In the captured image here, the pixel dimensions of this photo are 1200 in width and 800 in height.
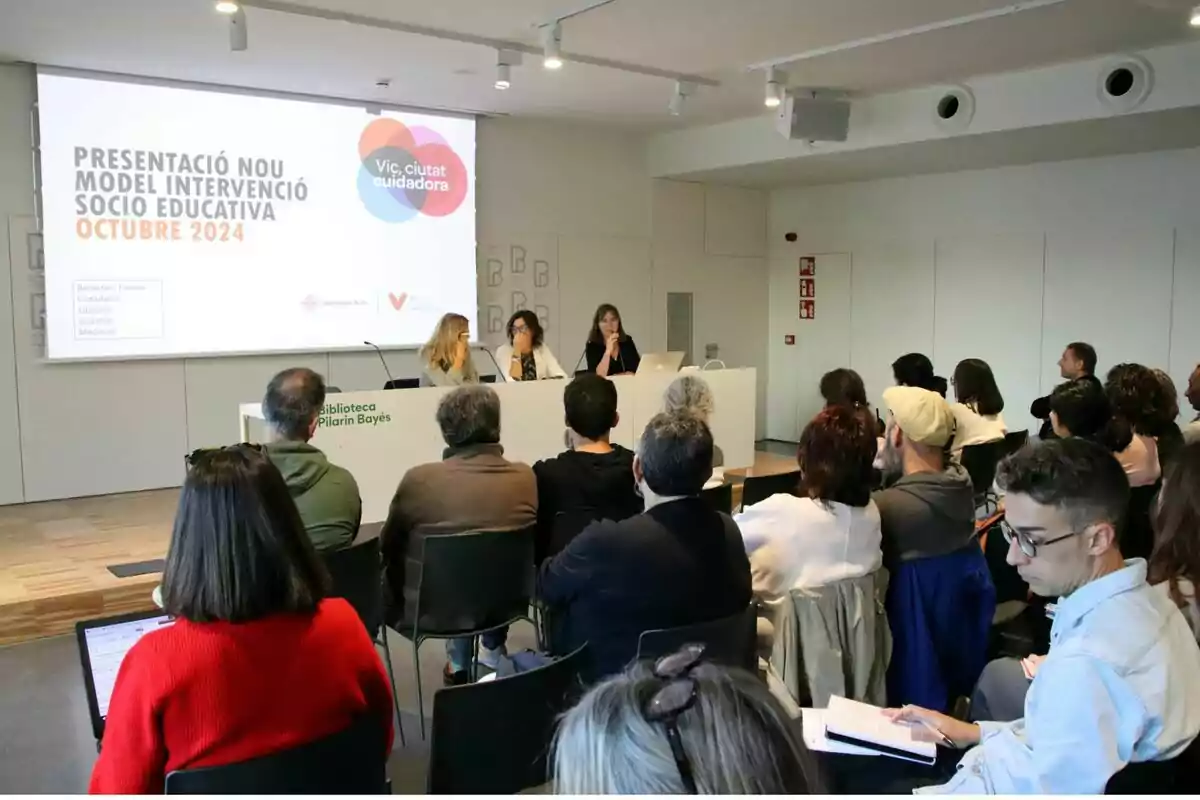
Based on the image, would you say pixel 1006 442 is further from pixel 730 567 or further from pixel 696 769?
pixel 696 769

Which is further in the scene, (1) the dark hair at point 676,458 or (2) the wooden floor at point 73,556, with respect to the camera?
(2) the wooden floor at point 73,556

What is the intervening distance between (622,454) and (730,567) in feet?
3.88

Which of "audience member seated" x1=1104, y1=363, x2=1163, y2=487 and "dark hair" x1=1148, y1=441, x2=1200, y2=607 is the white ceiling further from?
"dark hair" x1=1148, y1=441, x2=1200, y2=607

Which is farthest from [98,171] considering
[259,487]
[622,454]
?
[259,487]

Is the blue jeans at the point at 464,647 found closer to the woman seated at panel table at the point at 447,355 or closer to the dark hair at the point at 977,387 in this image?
the woman seated at panel table at the point at 447,355

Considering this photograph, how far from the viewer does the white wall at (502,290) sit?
239 inches

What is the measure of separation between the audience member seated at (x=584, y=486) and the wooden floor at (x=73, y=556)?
6.87 ft

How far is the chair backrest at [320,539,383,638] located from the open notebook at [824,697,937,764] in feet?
5.11

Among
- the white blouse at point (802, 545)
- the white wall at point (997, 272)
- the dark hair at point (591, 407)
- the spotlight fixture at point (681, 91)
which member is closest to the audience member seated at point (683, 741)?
the white blouse at point (802, 545)

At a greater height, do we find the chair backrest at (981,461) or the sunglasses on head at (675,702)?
the sunglasses on head at (675,702)

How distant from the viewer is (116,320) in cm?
632

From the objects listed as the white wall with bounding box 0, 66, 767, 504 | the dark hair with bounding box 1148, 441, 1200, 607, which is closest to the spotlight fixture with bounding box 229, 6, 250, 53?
the white wall with bounding box 0, 66, 767, 504

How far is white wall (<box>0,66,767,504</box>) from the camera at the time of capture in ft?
20.0

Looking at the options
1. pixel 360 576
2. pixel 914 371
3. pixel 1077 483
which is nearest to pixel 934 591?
pixel 1077 483
